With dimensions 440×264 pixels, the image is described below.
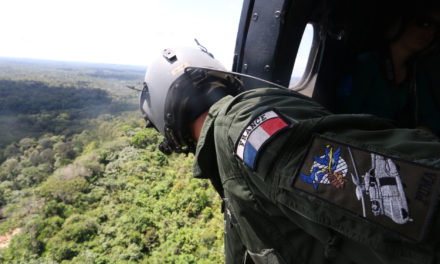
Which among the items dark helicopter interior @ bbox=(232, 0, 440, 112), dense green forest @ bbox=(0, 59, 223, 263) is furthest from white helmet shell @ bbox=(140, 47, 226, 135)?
dense green forest @ bbox=(0, 59, 223, 263)

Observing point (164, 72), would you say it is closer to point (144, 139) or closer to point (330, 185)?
point (330, 185)

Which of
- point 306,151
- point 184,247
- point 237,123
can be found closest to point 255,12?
point 237,123

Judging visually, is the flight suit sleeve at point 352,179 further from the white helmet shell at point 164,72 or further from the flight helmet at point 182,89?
the white helmet shell at point 164,72

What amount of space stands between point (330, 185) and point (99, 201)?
40.1 metres

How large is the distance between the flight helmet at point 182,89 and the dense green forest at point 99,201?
22.1 m

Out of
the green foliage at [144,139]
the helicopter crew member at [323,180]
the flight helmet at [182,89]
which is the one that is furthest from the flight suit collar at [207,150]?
the green foliage at [144,139]

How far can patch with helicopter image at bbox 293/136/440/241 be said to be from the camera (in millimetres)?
479

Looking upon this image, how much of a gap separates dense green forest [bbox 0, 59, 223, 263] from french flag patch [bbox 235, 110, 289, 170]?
22716mm

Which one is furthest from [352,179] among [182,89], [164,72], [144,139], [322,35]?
[144,139]

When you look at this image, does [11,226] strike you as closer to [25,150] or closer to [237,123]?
[25,150]

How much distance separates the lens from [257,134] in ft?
2.50

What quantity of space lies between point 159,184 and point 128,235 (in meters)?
10.0

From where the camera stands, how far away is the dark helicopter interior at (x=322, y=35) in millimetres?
1527

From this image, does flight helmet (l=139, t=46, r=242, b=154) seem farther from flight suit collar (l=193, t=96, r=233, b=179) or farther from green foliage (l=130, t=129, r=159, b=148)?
green foliage (l=130, t=129, r=159, b=148)
